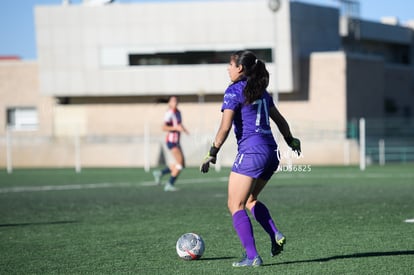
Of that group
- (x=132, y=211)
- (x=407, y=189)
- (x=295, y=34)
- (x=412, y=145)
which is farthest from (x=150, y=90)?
(x=132, y=211)

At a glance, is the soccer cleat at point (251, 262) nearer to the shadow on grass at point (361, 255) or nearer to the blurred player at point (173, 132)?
the shadow on grass at point (361, 255)

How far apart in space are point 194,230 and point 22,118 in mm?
40175

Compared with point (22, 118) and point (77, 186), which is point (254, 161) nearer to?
point (77, 186)

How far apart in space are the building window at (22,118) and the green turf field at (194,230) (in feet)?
99.5

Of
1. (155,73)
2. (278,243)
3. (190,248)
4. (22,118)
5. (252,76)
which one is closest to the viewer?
(252,76)

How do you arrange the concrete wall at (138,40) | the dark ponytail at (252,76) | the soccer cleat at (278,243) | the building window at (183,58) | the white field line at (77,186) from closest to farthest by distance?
the dark ponytail at (252,76) → the soccer cleat at (278,243) → the white field line at (77,186) → the concrete wall at (138,40) → the building window at (183,58)

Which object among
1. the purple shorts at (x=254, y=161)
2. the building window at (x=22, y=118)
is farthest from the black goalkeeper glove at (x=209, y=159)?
the building window at (x=22, y=118)

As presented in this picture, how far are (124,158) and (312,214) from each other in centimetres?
3203

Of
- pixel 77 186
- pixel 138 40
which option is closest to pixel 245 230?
pixel 77 186

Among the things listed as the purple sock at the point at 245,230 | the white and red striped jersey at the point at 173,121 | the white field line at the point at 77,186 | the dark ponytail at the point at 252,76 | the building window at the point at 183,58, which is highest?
the building window at the point at 183,58

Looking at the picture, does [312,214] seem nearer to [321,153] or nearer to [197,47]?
[321,153]

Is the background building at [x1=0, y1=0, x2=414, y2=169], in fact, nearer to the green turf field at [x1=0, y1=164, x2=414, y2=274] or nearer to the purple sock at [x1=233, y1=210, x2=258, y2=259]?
the green turf field at [x1=0, y1=164, x2=414, y2=274]

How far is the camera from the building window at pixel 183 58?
153ft

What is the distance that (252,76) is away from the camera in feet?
26.3
